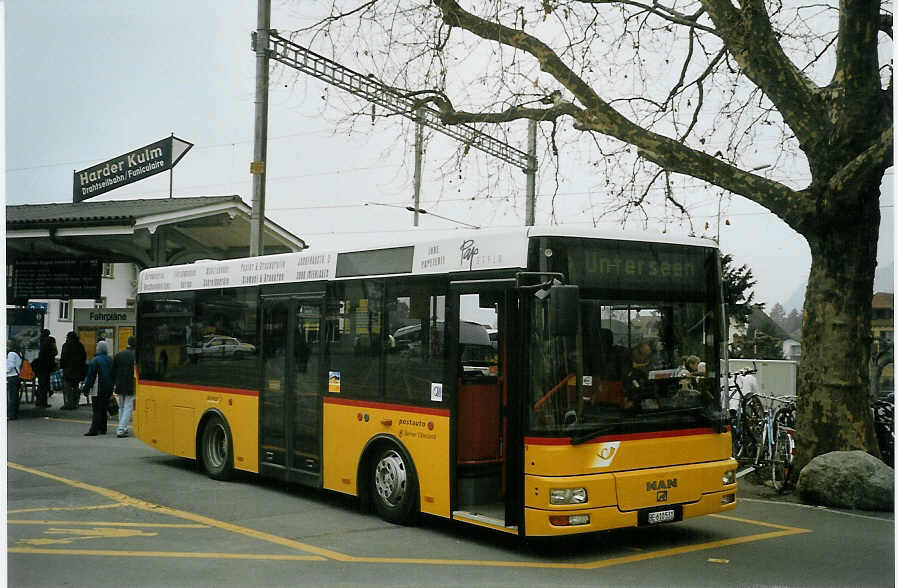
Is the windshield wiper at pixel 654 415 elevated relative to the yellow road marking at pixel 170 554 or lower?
elevated

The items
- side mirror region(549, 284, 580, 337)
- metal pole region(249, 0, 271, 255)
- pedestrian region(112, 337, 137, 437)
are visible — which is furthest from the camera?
pedestrian region(112, 337, 137, 437)

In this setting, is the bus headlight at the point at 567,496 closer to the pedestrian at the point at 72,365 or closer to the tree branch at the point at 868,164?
the tree branch at the point at 868,164

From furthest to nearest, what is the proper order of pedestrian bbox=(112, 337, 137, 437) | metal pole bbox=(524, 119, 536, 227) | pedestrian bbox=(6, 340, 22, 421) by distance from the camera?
pedestrian bbox=(6, 340, 22, 421), pedestrian bbox=(112, 337, 137, 437), metal pole bbox=(524, 119, 536, 227)

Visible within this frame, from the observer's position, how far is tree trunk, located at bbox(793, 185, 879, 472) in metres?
12.2

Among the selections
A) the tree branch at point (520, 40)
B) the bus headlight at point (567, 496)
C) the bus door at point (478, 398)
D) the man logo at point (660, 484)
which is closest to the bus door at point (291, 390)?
the bus door at point (478, 398)

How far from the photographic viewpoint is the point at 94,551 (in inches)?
332

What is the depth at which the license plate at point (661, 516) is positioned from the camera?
841cm

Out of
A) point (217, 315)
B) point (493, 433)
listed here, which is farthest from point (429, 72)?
point (493, 433)

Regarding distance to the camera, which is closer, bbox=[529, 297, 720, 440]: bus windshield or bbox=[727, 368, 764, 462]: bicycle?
bbox=[529, 297, 720, 440]: bus windshield

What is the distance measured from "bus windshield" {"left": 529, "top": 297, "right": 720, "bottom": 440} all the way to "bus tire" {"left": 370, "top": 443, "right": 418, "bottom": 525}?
6.05 feet

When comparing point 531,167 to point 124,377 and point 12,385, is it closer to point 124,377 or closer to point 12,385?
point 124,377

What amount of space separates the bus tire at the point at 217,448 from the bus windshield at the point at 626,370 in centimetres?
564

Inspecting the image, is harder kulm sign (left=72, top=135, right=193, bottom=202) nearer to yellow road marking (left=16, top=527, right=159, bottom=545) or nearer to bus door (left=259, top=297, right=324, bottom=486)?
bus door (left=259, top=297, right=324, bottom=486)

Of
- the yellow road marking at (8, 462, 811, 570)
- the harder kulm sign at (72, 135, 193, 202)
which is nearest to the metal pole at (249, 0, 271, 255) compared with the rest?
the harder kulm sign at (72, 135, 193, 202)
